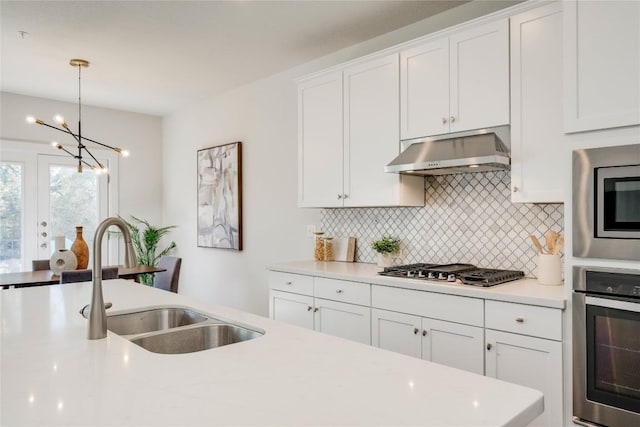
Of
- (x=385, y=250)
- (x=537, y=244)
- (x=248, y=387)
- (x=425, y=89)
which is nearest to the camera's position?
(x=248, y=387)

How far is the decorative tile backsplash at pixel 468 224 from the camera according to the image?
8.88ft

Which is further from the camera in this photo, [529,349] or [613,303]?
[529,349]

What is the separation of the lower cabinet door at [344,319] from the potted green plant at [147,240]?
3.22 meters

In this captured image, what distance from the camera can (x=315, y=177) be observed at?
3578mm

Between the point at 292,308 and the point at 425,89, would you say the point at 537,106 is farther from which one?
the point at 292,308

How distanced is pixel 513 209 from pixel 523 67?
829 mm

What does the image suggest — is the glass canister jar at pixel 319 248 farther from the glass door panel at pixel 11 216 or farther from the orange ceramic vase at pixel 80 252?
the glass door panel at pixel 11 216

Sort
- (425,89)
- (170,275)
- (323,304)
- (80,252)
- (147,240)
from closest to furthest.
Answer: (425,89) → (323,304) → (80,252) → (170,275) → (147,240)

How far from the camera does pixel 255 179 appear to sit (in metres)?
4.73

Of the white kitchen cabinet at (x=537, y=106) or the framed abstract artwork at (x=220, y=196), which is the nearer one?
the white kitchen cabinet at (x=537, y=106)

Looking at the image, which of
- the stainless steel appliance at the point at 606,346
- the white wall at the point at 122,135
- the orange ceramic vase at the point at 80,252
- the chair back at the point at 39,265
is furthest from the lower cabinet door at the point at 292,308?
the white wall at the point at 122,135

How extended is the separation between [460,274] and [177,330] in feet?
5.09

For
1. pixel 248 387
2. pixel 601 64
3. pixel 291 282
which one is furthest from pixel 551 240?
pixel 248 387

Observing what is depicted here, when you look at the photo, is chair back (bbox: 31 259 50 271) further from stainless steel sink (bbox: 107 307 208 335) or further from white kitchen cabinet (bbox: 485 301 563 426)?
white kitchen cabinet (bbox: 485 301 563 426)
